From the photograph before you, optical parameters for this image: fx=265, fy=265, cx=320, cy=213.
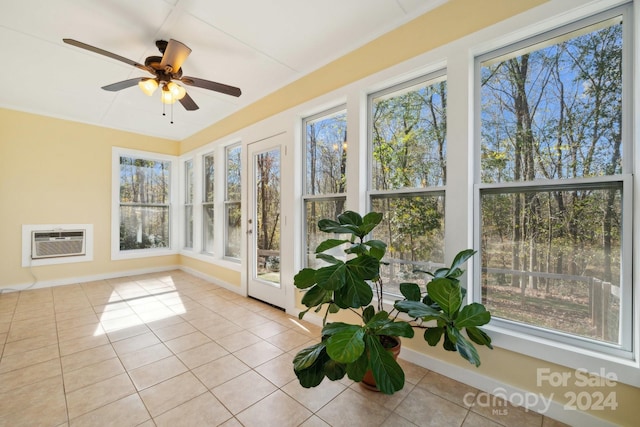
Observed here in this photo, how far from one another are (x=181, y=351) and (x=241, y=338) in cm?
50

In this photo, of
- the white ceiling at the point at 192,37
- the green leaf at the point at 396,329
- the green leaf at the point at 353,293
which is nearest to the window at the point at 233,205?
the white ceiling at the point at 192,37

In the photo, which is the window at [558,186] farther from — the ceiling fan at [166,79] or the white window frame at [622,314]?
the ceiling fan at [166,79]

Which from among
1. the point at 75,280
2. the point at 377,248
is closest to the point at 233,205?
the point at 75,280

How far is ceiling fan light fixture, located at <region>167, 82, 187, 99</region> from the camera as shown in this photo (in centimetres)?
250

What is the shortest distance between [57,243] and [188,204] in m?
1.97

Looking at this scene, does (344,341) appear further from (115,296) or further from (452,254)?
(115,296)

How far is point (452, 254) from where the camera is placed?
1.89 metres

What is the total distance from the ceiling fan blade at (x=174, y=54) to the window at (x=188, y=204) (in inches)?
128

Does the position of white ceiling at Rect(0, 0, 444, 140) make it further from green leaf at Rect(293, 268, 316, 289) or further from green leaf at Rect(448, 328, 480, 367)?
green leaf at Rect(448, 328, 480, 367)

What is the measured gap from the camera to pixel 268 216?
3.51 m

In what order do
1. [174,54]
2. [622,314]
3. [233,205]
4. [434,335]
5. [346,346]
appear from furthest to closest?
[233,205], [174,54], [434,335], [622,314], [346,346]

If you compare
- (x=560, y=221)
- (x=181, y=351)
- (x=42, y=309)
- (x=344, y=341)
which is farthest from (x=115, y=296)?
(x=560, y=221)

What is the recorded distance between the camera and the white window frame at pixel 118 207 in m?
4.61

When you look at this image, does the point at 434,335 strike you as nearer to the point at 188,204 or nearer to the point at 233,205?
the point at 233,205
